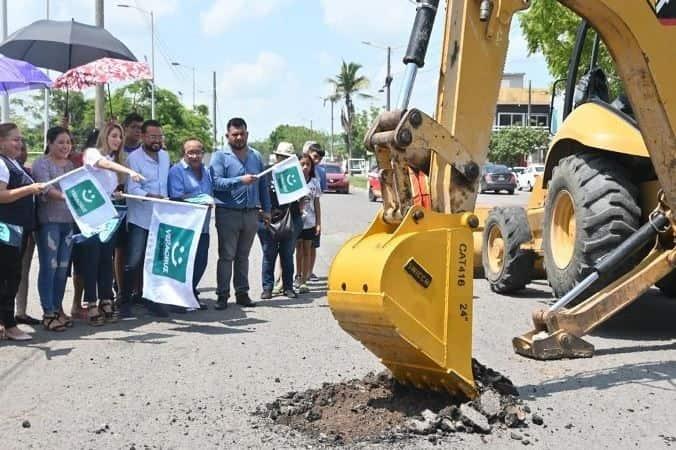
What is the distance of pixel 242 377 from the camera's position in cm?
672

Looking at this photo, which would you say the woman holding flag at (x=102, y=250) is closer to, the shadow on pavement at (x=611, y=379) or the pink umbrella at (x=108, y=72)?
the pink umbrella at (x=108, y=72)

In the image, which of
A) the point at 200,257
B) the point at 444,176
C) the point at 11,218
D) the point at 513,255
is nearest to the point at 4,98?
the point at 200,257

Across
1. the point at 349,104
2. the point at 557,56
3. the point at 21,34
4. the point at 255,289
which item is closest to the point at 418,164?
the point at 255,289

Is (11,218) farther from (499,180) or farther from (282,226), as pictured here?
(499,180)

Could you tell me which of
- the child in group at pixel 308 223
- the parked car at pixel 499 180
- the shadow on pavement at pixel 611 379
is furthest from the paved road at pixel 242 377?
the parked car at pixel 499 180

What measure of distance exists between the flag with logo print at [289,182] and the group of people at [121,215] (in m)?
0.16

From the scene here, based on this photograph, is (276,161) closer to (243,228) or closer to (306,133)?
(243,228)

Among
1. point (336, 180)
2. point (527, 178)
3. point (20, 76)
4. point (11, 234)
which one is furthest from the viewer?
point (527, 178)

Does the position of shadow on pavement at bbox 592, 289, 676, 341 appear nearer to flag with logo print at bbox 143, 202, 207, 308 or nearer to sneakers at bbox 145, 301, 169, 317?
flag with logo print at bbox 143, 202, 207, 308

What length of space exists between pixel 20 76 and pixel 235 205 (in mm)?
2952

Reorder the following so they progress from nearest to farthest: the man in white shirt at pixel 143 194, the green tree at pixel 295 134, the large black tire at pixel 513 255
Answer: the man in white shirt at pixel 143 194 → the large black tire at pixel 513 255 → the green tree at pixel 295 134

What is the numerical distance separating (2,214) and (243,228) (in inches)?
111

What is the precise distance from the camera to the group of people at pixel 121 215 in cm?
816

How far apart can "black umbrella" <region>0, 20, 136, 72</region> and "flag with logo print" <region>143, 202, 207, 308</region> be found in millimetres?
3852
